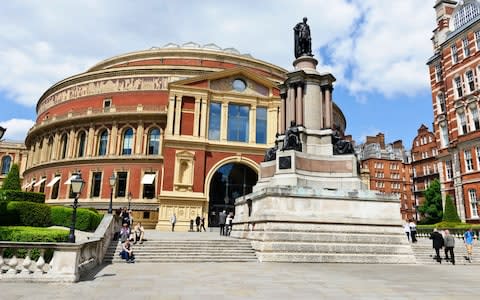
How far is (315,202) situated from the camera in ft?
50.4

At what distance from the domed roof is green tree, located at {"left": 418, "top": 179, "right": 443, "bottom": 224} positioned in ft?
75.7

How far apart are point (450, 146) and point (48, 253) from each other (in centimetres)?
4235

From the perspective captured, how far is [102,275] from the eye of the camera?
10.1m

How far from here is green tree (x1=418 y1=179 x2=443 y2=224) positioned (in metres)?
49.2

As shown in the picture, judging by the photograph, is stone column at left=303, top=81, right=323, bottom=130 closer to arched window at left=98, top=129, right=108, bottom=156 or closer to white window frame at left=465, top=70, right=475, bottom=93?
white window frame at left=465, top=70, right=475, bottom=93

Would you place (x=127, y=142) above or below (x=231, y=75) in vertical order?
below

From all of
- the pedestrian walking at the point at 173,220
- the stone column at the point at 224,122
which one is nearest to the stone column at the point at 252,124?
the stone column at the point at 224,122

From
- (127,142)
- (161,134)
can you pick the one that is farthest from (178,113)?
(127,142)

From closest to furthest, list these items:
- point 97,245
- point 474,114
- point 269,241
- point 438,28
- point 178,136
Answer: point 97,245 → point 269,241 → point 178,136 → point 474,114 → point 438,28

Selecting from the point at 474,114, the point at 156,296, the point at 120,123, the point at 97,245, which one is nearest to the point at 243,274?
the point at 156,296

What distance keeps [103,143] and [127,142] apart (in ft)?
10.1

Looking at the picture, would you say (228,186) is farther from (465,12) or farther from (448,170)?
(465,12)

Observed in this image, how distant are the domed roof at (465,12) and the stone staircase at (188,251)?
39.3 metres

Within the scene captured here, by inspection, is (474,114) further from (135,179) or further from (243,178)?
(135,179)
